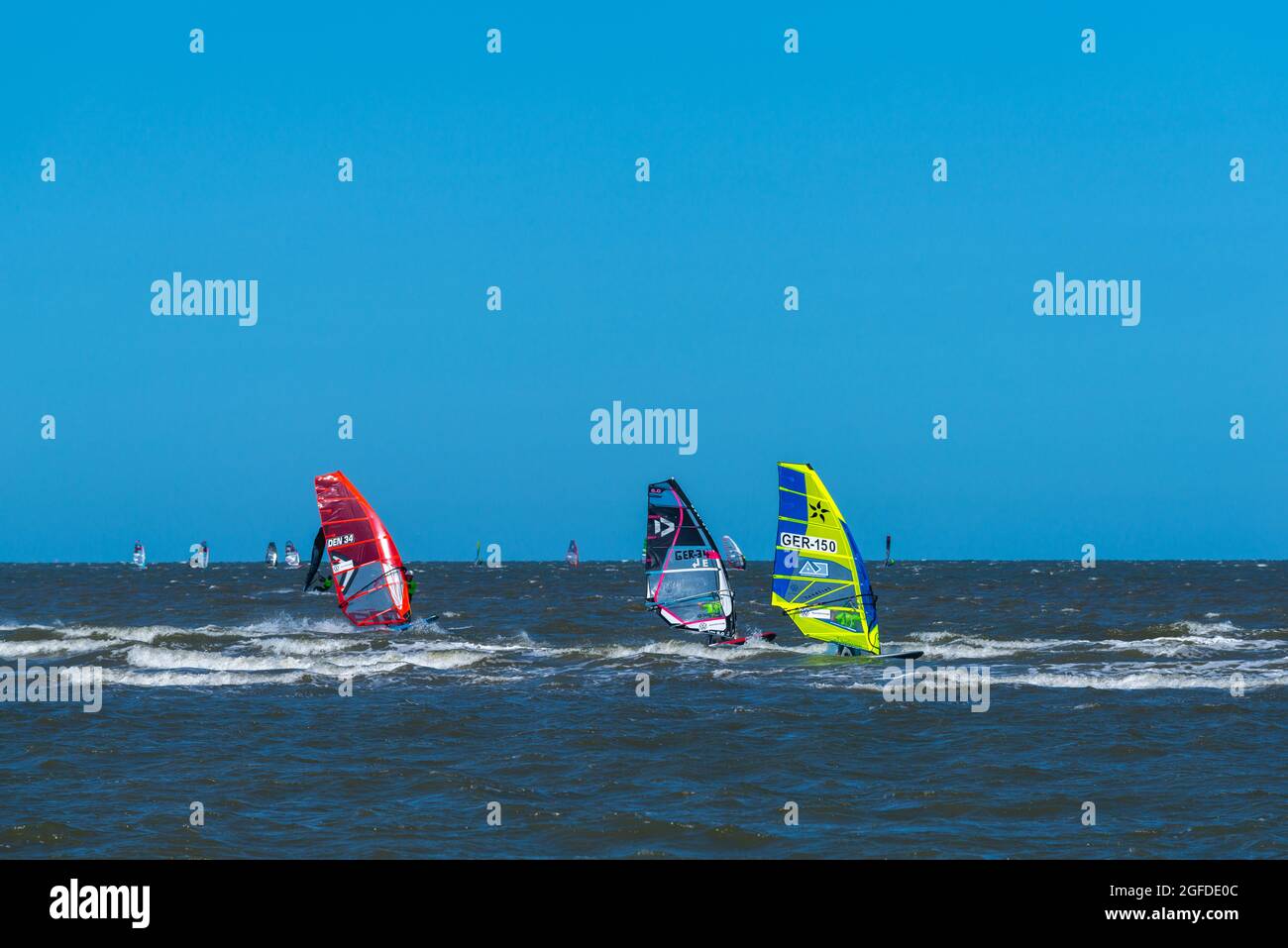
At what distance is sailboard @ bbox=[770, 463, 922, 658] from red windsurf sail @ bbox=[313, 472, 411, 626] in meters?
13.7

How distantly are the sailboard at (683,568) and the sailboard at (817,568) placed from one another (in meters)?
4.00

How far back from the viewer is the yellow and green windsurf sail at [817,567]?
3167 cm

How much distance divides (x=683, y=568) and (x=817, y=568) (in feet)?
19.4

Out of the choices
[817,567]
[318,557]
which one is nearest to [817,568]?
[817,567]

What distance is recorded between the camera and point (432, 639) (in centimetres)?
3928

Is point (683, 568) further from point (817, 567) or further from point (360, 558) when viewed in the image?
point (360, 558)

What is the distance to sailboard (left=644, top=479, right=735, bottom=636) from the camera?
36.3 m

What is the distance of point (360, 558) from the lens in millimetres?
41219

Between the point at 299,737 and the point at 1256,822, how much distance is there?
531 inches

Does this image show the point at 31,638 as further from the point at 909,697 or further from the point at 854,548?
the point at 909,697

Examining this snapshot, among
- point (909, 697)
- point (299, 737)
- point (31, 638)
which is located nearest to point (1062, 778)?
point (909, 697)

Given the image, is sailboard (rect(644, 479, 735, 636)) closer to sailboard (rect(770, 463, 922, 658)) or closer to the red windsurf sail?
sailboard (rect(770, 463, 922, 658))
